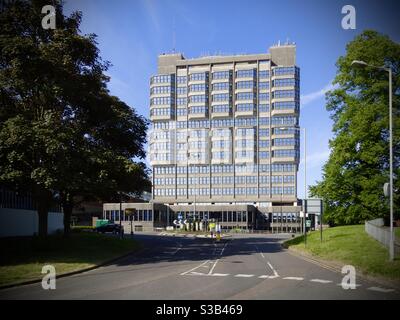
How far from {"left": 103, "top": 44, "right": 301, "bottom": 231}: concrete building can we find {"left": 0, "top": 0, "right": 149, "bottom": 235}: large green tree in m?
99.8

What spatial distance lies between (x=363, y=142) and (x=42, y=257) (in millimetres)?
27443

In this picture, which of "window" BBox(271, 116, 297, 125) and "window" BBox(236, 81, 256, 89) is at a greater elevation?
"window" BBox(236, 81, 256, 89)

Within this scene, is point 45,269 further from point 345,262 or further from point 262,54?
point 262,54

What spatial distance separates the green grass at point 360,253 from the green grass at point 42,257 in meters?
13.6

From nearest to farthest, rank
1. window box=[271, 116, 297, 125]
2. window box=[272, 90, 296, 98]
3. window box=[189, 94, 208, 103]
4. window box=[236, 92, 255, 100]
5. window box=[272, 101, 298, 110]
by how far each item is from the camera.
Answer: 1. window box=[272, 101, 298, 110]
2. window box=[272, 90, 296, 98]
3. window box=[271, 116, 297, 125]
4. window box=[236, 92, 255, 100]
5. window box=[189, 94, 208, 103]

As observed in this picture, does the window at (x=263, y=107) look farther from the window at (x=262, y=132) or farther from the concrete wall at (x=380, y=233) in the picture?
the concrete wall at (x=380, y=233)

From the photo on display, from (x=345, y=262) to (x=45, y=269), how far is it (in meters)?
15.3

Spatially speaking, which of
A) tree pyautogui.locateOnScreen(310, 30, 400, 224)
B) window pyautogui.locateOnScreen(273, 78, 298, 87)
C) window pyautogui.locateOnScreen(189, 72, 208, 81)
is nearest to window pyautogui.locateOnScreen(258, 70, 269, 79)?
window pyautogui.locateOnScreen(273, 78, 298, 87)

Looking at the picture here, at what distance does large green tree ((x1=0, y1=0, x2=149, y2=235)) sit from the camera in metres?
25.0

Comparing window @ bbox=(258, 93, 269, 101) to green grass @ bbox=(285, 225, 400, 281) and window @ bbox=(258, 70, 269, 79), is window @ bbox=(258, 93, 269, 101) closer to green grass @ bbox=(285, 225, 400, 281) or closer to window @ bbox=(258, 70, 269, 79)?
window @ bbox=(258, 70, 269, 79)

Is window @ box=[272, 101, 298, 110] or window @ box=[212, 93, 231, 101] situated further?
window @ box=[212, 93, 231, 101]

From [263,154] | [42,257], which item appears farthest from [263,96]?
[42,257]

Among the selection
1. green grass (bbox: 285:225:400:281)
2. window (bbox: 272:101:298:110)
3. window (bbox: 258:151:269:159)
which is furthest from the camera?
window (bbox: 258:151:269:159)

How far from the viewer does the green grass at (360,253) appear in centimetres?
1939
